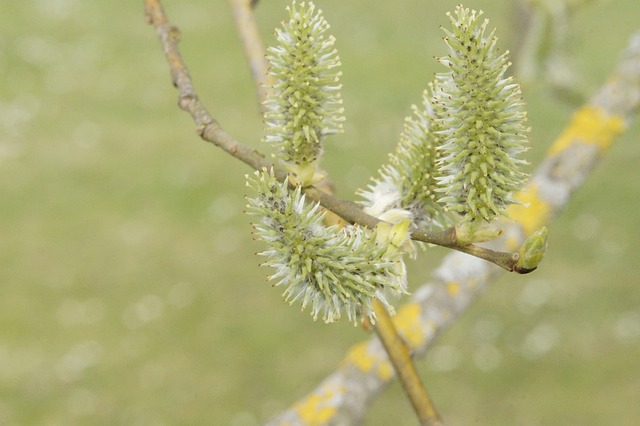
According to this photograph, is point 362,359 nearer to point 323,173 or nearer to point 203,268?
point 323,173

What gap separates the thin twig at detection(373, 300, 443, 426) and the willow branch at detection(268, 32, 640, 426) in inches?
16.8

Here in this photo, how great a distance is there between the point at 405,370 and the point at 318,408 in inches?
20.7

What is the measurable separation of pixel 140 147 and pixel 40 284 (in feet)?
6.86

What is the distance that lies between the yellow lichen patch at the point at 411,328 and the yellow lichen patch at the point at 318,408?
26cm

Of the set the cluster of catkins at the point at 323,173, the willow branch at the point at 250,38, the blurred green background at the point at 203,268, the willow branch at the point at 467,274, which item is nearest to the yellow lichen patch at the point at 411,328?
the willow branch at the point at 467,274

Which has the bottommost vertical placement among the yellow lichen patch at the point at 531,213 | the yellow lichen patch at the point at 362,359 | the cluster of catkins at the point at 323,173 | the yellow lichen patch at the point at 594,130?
the cluster of catkins at the point at 323,173

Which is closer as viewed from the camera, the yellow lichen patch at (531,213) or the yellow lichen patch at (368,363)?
the yellow lichen patch at (368,363)

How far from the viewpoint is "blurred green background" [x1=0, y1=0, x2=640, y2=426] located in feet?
18.0

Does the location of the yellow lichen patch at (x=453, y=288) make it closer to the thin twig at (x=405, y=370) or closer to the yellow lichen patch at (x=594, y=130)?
the yellow lichen patch at (x=594, y=130)

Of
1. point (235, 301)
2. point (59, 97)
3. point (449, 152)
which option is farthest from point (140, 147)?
point (449, 152)

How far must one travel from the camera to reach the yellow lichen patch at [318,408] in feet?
5.56

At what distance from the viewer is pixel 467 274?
2.02 metres

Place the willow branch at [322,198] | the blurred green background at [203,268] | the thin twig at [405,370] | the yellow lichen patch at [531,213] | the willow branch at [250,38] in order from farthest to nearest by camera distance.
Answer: the blurred green background at [203,268] < the yellow lichen patch at [531,213] < the willow branch at [250,38] < the thin twig at [405,370] < the willow branch at [322,198]

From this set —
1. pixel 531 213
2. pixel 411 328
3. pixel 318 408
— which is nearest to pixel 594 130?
pixel 531 213
